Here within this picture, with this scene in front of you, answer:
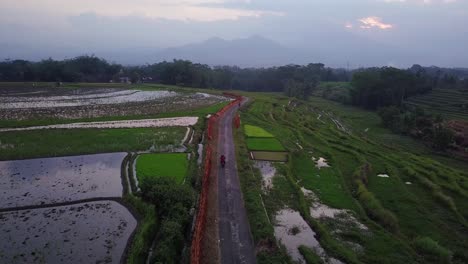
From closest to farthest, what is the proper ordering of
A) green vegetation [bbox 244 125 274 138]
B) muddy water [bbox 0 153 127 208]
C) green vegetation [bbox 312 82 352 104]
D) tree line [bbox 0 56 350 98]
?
muddy water [bbox 0 153 127 208] < green vegetation [bbox 244 125 274 138] < green vegetation [bbox 312 82 352 104] < tree line [bbox 0 56 350 98]

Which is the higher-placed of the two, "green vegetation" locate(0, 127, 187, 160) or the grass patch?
"green vegetation" locate(0, 127, 187, 160)

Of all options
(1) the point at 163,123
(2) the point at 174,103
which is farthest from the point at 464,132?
(2) the point at 174,103

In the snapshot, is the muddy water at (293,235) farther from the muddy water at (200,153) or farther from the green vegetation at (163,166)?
the muddy water at (200,153)

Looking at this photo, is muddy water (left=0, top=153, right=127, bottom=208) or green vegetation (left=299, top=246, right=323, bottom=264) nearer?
green vegetation (left=299, top=246, right=323, bottom=264)

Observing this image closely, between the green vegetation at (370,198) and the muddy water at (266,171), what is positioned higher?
the muddy water at (266,171)

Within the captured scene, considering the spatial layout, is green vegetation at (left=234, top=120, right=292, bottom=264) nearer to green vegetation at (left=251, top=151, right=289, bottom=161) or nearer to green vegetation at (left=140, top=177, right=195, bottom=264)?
green vegetation at (left=251, top=151, right=289, bottom=161)

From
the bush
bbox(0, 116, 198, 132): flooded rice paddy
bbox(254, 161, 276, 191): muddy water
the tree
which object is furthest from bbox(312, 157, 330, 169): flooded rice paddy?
the tree

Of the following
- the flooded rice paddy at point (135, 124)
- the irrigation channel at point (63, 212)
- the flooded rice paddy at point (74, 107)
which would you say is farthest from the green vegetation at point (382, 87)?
the irrigation channel at point (63, 212)

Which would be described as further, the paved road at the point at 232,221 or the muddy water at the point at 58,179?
the muddy water at the point at 58,179
